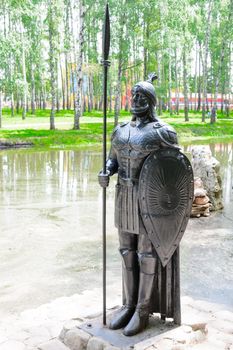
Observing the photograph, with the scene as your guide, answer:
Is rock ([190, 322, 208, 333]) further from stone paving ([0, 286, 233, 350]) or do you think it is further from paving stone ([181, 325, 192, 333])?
paving stone ([181, 325, 192, 333])

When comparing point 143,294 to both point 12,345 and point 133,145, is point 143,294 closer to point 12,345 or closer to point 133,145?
point 133,145

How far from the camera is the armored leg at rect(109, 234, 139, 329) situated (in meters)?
3.93

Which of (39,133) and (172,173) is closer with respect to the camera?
(172,173)

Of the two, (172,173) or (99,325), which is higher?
(172,173)

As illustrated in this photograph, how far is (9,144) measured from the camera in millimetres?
21844

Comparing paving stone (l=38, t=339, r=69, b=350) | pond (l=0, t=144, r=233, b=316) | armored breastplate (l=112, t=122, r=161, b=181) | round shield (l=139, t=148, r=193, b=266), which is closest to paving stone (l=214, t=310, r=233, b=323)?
pond (l=0, t=144, r=233, b=316)

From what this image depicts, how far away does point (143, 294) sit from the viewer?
12.7 feet

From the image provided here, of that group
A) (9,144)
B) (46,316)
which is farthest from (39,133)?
(46,316)

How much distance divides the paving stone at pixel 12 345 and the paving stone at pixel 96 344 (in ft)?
2.29

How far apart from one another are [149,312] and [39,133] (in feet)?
67.7

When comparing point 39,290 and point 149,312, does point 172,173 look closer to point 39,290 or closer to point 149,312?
point 149,312

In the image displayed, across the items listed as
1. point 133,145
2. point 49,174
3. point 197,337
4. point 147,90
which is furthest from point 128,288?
point 49,174

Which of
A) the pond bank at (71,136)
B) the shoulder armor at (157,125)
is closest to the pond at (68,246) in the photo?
the shoulder armor at (157,125)

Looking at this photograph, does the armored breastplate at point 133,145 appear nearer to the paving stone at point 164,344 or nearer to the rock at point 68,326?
the paving stone at point 164,344
